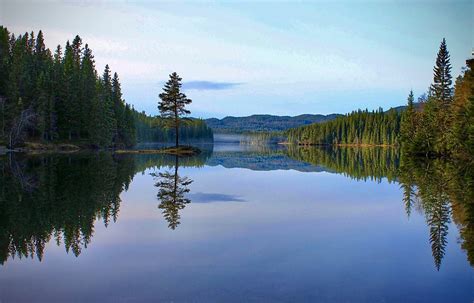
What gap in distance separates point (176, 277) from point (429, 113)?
6331 centimetres

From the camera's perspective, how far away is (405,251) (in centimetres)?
1073

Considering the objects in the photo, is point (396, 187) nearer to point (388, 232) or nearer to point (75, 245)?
point (388, 232)

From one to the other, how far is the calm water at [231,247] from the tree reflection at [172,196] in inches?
3.2

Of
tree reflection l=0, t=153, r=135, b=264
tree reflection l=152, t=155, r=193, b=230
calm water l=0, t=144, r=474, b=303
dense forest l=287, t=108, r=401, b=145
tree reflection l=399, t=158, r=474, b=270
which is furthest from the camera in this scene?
dense forest l=287, t=108, r=401, b=145

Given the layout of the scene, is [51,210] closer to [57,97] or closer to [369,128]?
[57,97]

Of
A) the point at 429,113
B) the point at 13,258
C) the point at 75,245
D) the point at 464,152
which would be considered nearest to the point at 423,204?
the point at 75,245

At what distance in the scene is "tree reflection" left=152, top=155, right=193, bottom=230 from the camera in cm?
1476

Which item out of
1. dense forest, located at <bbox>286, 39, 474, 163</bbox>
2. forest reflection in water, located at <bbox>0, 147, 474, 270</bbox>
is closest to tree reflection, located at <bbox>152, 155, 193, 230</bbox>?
forest reflection in water, located at <bbox>0, 147, 474, 270</bbox>

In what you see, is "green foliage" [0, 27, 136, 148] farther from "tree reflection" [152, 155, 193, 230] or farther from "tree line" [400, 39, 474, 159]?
"tree line" [400, 39, 474, 159]

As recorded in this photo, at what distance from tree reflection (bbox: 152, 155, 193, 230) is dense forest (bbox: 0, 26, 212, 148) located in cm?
3816

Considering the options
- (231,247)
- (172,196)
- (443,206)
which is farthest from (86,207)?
(443,206)

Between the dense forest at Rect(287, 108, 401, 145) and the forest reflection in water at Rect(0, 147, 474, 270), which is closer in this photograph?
the forest reflection in water at Rect(0, 147, 474, 270)

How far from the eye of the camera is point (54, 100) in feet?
240

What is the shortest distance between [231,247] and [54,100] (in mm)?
71065
